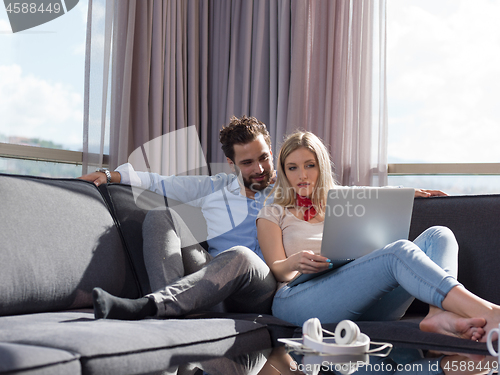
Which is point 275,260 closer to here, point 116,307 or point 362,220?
point 362,220

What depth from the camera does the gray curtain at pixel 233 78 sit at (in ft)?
8.70

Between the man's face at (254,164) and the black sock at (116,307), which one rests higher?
the man's face at (254,164)

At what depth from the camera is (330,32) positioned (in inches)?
109

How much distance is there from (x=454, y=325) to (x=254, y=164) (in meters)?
1.11

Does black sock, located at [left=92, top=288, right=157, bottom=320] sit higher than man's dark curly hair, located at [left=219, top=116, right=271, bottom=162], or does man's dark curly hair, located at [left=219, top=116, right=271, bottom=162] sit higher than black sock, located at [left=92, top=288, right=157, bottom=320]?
man's dark curly hair, located at [left=219, top=116, right=271, bottom=162]

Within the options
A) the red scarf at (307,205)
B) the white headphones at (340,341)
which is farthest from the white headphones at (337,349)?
the red scarf at (307,205)

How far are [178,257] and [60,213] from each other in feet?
1.41

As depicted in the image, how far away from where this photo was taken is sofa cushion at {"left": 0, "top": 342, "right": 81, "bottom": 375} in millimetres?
883

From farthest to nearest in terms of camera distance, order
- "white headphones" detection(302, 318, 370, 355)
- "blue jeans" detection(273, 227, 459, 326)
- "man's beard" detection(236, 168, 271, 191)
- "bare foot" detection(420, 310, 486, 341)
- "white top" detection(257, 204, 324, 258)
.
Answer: "man's beard" detection(236, 168, 271, 191)
"white top" detection(257, 204, 324, 258)
"blue jeans" detection(273, 227, 459, 326)
"bare foot" detection(420, 310, 486, 341)
"white headphones" detection(302, 318, 370, 355)

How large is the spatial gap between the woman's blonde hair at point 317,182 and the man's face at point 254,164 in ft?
0.69

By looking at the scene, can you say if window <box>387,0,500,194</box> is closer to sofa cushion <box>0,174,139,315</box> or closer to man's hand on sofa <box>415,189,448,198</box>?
man's hand on sofa <box>415,189,448,198</box>

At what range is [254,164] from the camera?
6.97 feet

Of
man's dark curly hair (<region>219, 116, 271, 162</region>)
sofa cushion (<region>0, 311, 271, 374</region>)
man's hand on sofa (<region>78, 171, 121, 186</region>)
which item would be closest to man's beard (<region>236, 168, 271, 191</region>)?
man's dark curly hair (<region>219, 116, 271, 162</region>)

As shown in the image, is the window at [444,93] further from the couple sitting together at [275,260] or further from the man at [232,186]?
the man at [232,186]
